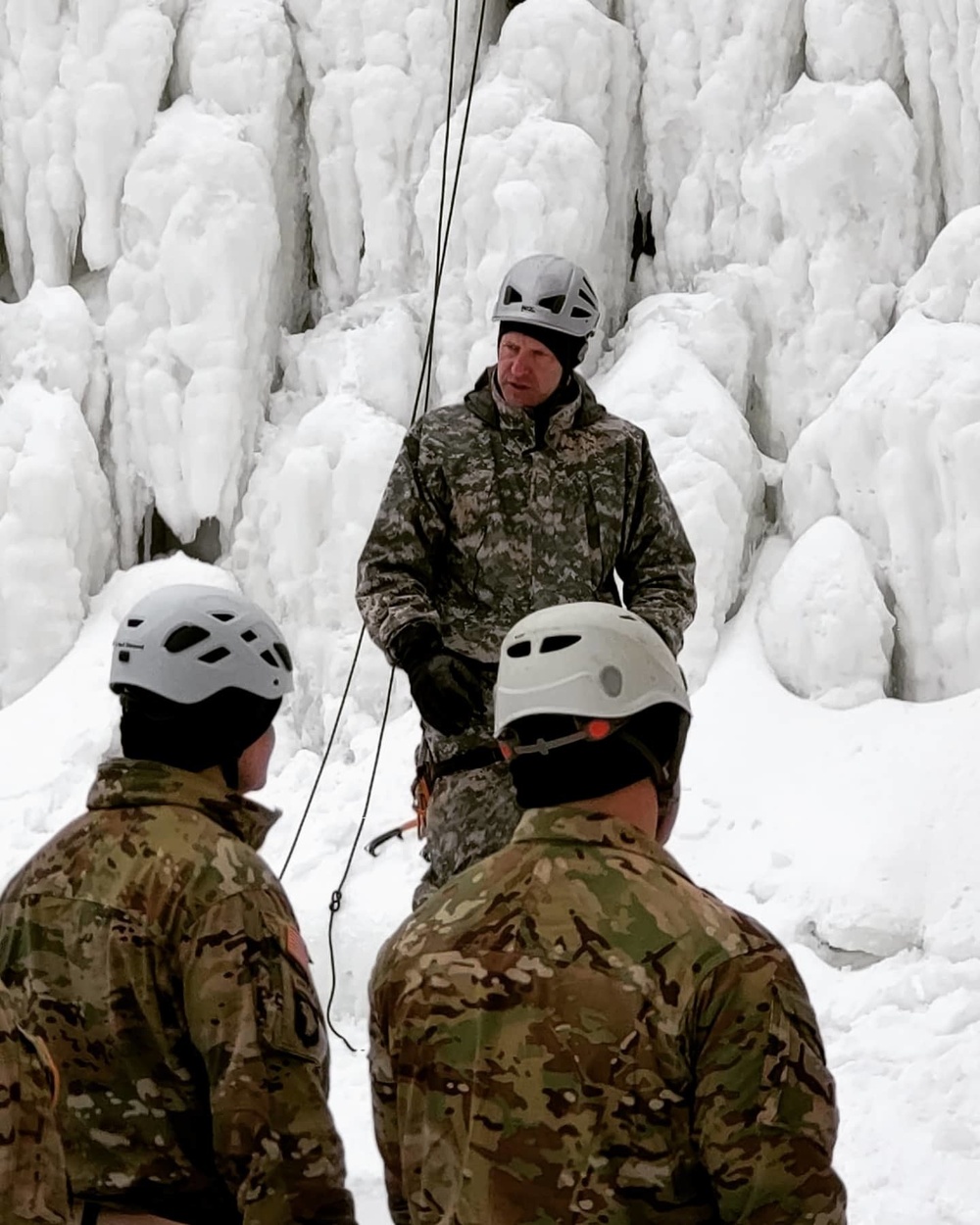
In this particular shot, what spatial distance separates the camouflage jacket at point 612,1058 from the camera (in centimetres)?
140

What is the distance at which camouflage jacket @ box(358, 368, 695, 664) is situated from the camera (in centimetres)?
297

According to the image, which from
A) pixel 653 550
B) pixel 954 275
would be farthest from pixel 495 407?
pixel 954 275

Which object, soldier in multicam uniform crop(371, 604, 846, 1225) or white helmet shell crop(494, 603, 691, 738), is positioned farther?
white helmet shell crop(494, 603, 691, 738)

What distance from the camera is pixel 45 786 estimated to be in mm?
6516

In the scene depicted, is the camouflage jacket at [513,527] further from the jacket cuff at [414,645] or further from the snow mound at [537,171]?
the snow mound at [537,171]

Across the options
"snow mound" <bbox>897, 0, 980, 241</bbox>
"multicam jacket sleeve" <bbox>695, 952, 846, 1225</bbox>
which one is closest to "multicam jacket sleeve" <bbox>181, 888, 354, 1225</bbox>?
"multicam jacket sleeve" <bbox>695, 952, 846, 1225</bbox>

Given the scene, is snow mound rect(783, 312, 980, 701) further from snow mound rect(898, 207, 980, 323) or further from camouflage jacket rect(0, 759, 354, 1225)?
camouflage jacket rect(0, 759, 354, 1225)

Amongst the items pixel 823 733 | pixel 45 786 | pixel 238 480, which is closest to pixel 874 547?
pixel 823 733

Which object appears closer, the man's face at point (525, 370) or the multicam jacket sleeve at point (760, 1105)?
the multicam jacket sleeve at point (760, 1105)

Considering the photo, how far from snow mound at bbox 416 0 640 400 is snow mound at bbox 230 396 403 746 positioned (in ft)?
1.91

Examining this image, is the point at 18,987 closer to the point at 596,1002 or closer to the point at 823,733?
the point at 596,1002

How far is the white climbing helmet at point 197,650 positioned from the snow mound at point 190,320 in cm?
531

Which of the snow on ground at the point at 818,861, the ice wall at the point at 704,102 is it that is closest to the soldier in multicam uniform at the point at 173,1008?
the snow on ground at the point at 818,861

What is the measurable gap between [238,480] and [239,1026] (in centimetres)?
584
